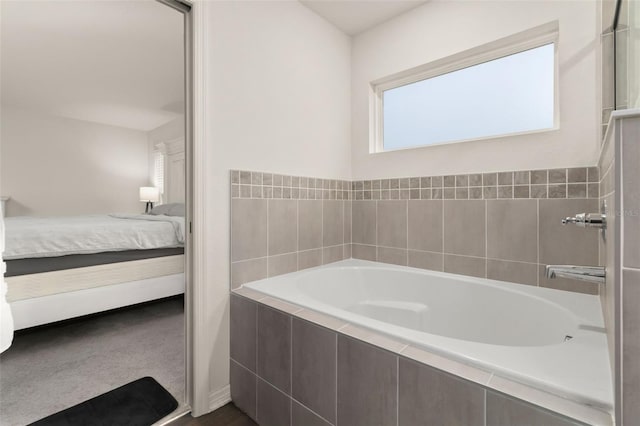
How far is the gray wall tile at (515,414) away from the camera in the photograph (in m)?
0.65

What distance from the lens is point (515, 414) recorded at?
0.69 meters

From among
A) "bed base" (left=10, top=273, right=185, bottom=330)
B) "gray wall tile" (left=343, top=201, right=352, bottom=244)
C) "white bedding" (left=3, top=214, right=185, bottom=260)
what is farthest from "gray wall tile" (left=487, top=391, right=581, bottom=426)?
"white bedding" (left=3, top=214, right=185, bottom=260)

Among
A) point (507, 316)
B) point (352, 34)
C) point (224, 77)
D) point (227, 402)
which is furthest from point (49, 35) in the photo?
point (507, 316)

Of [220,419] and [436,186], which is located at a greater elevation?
[436,186]

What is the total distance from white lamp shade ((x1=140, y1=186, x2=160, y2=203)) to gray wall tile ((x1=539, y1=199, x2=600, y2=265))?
4.13m

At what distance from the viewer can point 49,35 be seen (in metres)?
2.28

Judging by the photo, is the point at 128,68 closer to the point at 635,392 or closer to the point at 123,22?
the point at 123,22

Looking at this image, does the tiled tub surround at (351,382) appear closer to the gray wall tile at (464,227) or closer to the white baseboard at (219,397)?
the white baseboard at (219,397)

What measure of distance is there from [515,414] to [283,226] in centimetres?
144

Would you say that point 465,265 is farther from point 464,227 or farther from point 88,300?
point 88,300

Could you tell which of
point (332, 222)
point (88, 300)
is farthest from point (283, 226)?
point (88, 300)

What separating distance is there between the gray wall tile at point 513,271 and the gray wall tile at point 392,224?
0.56m

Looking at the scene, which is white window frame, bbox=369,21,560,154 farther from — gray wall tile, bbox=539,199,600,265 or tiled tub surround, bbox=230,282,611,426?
tiled tub surround, bbox=230,282,611,426

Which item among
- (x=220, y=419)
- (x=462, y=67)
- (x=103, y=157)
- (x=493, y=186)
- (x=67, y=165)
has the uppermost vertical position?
(x=462, y=67)
